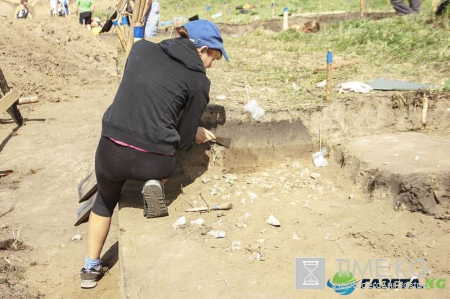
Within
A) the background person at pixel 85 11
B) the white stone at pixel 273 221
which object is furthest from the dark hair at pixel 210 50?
the background person at pixel 85 11

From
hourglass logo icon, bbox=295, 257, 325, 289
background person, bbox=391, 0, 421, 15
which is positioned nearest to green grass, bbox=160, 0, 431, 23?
background person, bbox=391, 0, 421, 15

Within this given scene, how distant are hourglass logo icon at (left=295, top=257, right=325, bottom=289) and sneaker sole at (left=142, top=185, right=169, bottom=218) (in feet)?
3.31

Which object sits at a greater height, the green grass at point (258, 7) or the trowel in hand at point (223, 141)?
the green grass at point (258, 7)

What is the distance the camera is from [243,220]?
331cm

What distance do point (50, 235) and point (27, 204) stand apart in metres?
0.81

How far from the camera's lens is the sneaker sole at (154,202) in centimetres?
307

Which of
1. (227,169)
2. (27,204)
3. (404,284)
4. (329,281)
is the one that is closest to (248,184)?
(227,169)

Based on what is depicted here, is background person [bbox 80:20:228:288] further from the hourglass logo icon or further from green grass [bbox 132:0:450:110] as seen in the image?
green grass [bbox 132:0:450:110]

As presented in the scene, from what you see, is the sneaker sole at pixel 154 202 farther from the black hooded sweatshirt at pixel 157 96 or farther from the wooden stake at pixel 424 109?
the wooden stake at pixel 424 109

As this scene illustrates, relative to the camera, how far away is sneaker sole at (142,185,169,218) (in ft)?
10.1

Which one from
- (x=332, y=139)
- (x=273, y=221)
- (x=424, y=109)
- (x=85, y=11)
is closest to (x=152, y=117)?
(x=273, y=221)

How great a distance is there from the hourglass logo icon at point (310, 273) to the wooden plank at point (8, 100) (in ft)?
18.6

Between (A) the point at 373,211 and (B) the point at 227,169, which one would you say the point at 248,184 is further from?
(A) the point at 373,211

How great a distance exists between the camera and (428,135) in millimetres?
4207
